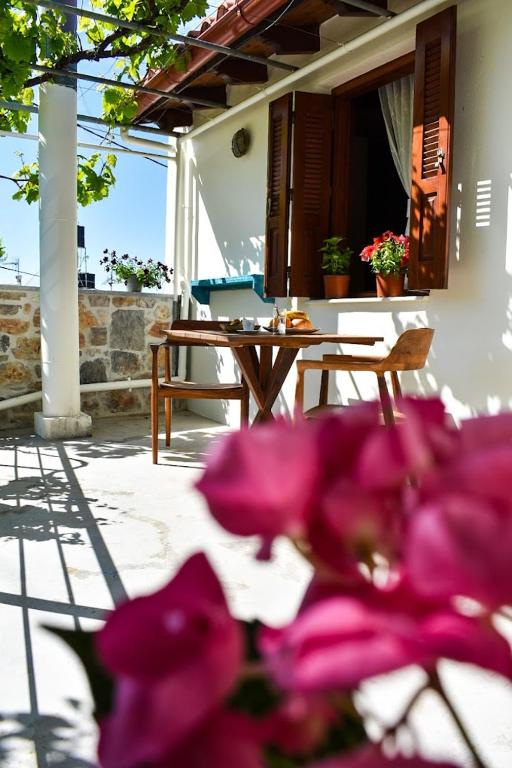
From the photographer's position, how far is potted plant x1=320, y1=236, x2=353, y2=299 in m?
4.99

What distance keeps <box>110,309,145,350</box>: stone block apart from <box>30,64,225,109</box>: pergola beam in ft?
6.29

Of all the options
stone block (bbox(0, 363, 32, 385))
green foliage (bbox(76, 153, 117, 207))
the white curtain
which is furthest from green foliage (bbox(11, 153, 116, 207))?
the white curtain

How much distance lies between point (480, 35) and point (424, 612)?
4.35m

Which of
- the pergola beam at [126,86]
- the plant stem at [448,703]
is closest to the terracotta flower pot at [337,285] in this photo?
the pergola beam at [126,86]

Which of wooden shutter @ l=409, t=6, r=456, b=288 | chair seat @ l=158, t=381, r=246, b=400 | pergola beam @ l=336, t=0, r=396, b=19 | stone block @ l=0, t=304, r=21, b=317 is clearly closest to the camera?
wooden shutter @ l=409, t=6, r=456, b=288

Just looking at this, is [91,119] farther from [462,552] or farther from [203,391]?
[462,552]

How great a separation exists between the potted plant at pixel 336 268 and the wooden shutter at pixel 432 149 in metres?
0.92

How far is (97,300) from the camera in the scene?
20.8 ft

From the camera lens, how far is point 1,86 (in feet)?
16.5

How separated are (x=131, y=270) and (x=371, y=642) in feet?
22.1

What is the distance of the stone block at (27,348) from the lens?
588 centimetres

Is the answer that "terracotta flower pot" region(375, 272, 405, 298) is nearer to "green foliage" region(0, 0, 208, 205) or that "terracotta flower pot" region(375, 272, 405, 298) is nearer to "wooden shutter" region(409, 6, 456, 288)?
"wooden shutter" region(409, 6, 456, 288)

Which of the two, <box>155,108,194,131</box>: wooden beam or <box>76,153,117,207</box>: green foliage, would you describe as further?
<box>155,108,194,131</box>: wooden beam

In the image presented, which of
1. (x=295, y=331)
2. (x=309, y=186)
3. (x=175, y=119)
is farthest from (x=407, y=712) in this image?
(x=175, y=119)
